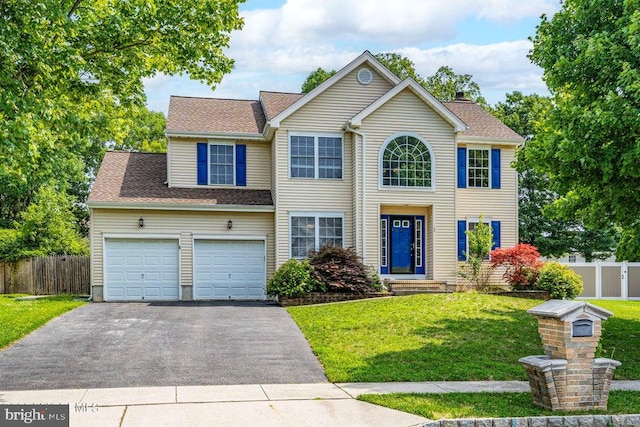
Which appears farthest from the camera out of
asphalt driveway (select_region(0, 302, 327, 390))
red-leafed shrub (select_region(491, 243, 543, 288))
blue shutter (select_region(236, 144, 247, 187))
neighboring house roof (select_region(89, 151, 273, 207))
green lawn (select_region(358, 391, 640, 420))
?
blue shutter (select_region(236, 144, 247, 187))

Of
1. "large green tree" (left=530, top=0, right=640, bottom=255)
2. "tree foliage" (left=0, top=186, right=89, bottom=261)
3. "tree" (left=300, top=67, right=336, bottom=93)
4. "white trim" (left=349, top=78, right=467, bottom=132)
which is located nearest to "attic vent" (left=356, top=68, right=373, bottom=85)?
"white trim" (left=349, top=78, right=467, bottom=132)

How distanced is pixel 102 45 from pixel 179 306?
816 centimetres

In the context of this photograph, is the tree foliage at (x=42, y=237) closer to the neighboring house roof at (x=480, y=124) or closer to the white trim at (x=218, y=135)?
the white trim at (x=218, y=135)

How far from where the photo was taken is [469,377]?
9492 mm

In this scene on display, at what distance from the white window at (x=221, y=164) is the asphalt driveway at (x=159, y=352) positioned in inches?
246

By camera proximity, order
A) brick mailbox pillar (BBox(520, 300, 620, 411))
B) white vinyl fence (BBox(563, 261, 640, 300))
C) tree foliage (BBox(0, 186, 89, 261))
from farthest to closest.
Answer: white vinyl fence (BBox(563, 261, 640, 300)), tree foliage (BBox(0, 186, 89, 261)), brick mailbox pillar (BBox(520, 300, 620, 411))

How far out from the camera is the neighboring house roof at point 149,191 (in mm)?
19750

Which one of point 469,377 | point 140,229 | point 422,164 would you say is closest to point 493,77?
point 422,164

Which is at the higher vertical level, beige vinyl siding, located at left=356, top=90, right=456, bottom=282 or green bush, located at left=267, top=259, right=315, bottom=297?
beige vinyl siding, located at left=356, top=90, right=456, bottom=282

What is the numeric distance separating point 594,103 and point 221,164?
13708 mm

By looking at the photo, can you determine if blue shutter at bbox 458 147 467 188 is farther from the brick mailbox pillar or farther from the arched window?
the brick mailbox pillar

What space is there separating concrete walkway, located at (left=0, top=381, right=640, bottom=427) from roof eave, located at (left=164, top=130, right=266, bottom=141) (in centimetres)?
1324

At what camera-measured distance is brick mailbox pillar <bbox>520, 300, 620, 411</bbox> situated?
772 centimetres

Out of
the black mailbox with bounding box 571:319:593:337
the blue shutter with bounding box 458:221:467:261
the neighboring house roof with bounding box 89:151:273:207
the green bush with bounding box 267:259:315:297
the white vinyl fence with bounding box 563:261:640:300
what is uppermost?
the neighboring house roof with bounding box 89:151:273:207
